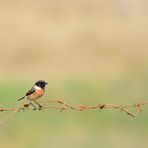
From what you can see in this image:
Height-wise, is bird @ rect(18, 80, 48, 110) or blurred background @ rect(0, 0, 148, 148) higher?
bird @ rect(18, 80, 48, 110)

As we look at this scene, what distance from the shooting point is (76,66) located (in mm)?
21906

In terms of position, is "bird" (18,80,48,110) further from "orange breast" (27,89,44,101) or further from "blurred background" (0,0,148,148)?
"blurred background" (0,0,148,148)

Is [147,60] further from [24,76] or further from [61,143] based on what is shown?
[61,143]

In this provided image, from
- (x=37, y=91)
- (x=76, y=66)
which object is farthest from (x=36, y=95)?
(x=76, y=66)

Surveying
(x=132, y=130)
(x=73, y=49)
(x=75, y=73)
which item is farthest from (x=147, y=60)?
(x=132, y=130)

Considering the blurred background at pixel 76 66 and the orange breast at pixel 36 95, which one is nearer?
Answer: the orange breast at pixel 36 95

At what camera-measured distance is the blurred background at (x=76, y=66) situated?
13.8 meters

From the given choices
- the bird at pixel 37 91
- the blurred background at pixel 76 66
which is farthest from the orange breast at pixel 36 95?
the blurred background at pixel 76 66

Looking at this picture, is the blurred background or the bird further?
the blurred background

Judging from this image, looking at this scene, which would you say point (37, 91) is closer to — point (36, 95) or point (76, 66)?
point (36, 95)

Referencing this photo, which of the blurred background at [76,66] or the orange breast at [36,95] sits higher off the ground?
the orange breast at [36,95]

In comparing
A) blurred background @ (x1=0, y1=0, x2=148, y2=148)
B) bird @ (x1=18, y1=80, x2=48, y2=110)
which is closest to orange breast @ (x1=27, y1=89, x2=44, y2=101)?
bird @ (x1=18, y1=80, x2=48, y2=110)

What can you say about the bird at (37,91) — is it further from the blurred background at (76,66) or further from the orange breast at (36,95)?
the blurred background at (76,66)

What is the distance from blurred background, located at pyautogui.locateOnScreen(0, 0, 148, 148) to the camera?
544 inches
